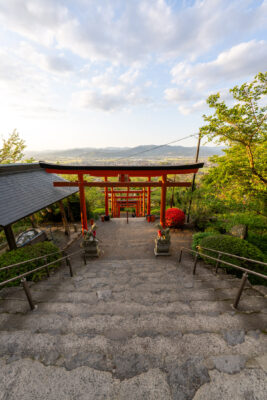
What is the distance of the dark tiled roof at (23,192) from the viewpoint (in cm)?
565

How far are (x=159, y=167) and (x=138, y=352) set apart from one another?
19.3ft

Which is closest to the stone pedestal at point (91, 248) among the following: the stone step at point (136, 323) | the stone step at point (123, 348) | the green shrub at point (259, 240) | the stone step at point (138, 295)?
the stone step at point (138, 295)

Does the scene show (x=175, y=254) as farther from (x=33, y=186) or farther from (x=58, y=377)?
(x=33, y=186)

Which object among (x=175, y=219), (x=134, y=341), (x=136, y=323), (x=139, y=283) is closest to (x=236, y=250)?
(x=139, y=283)

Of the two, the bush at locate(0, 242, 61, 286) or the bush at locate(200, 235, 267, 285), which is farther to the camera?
the bush at locate(200, 235, 267, 285)

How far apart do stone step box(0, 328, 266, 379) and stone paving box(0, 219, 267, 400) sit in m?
0.01

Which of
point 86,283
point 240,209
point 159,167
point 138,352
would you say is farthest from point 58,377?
point 240,209

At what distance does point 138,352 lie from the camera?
2295mm

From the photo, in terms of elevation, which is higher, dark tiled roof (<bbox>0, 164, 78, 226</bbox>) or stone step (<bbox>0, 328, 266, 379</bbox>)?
dark tiled roof (<bbox>0, 164, 78, 226</bbox>)

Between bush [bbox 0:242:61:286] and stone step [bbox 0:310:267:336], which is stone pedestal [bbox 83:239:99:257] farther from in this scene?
stone step [bbox 0:310:267:336]

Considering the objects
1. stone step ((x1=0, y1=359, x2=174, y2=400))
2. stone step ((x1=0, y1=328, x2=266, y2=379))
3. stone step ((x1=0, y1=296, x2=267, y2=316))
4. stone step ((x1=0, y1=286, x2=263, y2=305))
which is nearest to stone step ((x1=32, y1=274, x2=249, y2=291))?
stone step ((x1=0, y1=286, x2=263, y2=305))

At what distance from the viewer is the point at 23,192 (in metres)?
7.20

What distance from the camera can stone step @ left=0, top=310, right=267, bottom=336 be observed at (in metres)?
2.72

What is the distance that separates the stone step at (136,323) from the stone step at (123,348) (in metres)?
0.16
